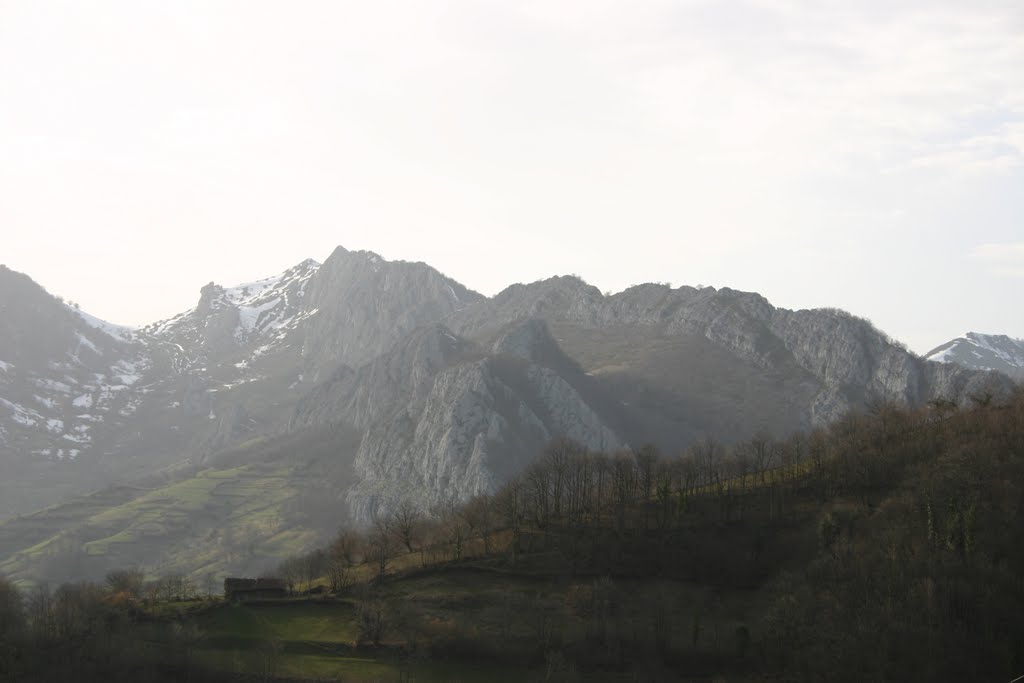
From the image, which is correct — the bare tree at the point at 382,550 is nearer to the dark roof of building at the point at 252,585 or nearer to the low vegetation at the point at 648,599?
the low vegetation at the point at 648,599

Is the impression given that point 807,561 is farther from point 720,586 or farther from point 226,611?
point 226,611

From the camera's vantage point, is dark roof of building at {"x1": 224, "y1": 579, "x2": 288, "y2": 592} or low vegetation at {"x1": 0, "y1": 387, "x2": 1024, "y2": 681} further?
dark roof of building at {"x1": 224, "y1": 579, "x2": 288, "y2": 592}

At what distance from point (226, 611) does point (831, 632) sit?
3581 inches

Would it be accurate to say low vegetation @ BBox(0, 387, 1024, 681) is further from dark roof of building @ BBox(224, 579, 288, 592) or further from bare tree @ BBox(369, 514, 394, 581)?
dark roof of building @ BBox(224, 579, 288, 592)

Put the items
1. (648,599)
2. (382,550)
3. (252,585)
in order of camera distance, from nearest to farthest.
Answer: (648,599), (252,585), (382,550)

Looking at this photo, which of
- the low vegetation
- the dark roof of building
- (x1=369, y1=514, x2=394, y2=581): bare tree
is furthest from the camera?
(x1=369, y1=514, x2=394, y2=581): bare tree

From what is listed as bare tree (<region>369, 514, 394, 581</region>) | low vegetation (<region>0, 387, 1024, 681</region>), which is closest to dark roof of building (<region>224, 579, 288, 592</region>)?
low vegetation (<region>0, 387, 1024, 681</region>)

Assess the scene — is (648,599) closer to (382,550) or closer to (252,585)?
(382,550)

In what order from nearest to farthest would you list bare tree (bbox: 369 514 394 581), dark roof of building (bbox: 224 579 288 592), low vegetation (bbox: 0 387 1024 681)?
low vegetation (bbox: 0 387 1024 681) → dark roof of building (bbox: 224 579 288 592) → bare tree (bbox: 369 514 394 581)

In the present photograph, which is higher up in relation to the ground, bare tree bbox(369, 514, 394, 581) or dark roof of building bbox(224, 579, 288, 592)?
bare tree bbox(369, 514, 394, 581)

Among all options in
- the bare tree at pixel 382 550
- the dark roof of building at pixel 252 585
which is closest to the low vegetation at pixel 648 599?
the bare tree at pixel 382 550

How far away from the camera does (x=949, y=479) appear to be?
156375 mm

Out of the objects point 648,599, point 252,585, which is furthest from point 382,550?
point 648,599

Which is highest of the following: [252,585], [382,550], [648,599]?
[382,550]
